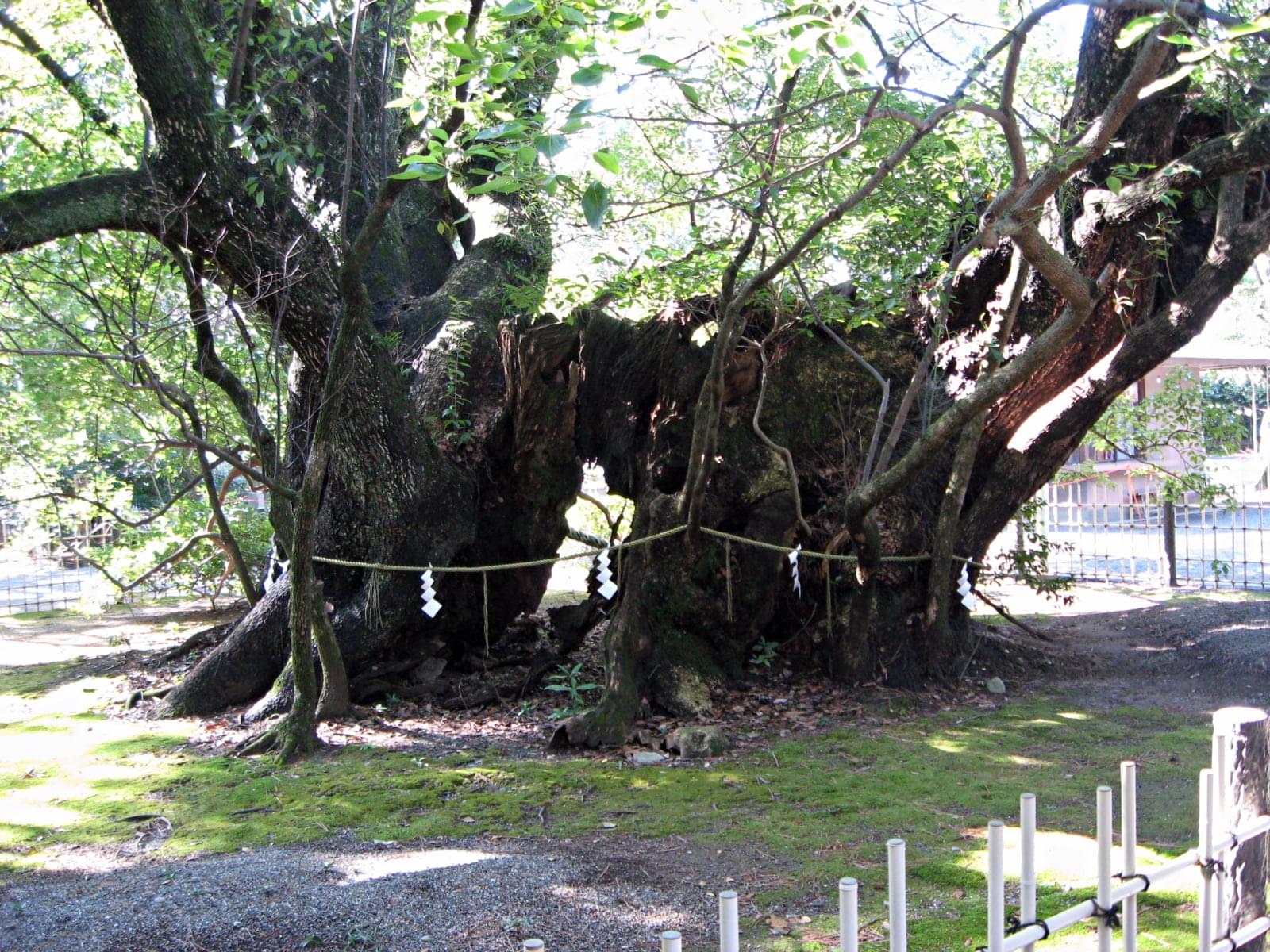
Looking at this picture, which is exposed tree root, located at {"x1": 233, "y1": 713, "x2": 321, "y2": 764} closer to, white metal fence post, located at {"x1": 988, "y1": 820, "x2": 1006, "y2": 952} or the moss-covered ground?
the moss-covered ground

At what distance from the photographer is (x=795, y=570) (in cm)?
786

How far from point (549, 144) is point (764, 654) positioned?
5.86 metres

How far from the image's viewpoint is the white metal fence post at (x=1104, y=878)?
2.57 metres

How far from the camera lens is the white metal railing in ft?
6.98

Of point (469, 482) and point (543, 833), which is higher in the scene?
point (469, 482)

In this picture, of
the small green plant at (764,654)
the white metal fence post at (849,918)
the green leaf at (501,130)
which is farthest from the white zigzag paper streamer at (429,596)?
the white metal fence post at (849,918)

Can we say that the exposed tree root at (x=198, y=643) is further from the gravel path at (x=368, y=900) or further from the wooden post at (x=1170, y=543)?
the wooden post at (x=1170, y=543)

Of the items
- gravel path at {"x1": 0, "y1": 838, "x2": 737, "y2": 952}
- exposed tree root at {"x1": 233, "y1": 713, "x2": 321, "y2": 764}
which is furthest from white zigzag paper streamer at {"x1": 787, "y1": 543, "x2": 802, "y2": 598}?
exposed tree root at {"x1": 233, "y1": 713, "x2": 321, "y2": 764}

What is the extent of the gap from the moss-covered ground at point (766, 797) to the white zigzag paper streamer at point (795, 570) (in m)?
1.26

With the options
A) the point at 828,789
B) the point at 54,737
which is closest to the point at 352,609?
the point at 54,737

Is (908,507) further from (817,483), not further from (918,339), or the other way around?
(918,339)

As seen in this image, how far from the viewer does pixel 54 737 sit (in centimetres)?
725

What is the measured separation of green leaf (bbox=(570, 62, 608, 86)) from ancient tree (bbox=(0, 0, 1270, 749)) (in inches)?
112

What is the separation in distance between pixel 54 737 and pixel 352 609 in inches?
84.7
